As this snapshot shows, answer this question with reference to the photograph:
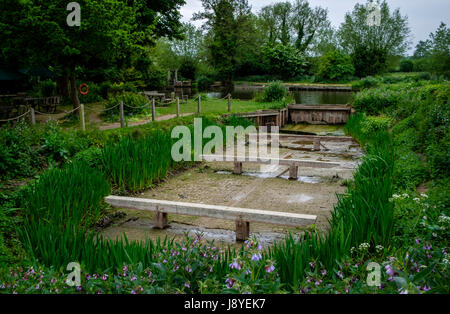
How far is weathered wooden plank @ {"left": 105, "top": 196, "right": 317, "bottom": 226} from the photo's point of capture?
547 centimetres

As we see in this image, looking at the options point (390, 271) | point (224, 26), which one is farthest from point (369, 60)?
point (390, 271)

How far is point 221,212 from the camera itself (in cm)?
578

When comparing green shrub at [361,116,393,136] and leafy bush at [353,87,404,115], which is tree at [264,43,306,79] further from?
green shrub at [361,116,393,136]

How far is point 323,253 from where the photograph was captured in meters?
3.44

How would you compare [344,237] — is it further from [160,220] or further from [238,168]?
[238,168]

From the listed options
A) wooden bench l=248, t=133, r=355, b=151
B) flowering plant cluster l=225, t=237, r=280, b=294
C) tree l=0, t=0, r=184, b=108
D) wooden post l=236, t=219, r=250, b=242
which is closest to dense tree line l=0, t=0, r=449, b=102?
tree l=0, t=0, r=184, b=108

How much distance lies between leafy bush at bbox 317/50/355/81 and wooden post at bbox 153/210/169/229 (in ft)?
141

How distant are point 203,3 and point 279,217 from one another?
141ft

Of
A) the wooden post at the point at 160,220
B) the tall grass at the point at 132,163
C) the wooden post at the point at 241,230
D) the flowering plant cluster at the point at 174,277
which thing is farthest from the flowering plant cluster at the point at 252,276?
the tall grass at the point at 132,163

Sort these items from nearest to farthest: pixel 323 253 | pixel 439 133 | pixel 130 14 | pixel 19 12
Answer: pixel 323 253 → pixel 439 133 → pixel 19 12 → pixel 130 14

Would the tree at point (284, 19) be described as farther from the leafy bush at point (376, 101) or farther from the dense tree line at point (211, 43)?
the leafy bush at point (376, 101)
